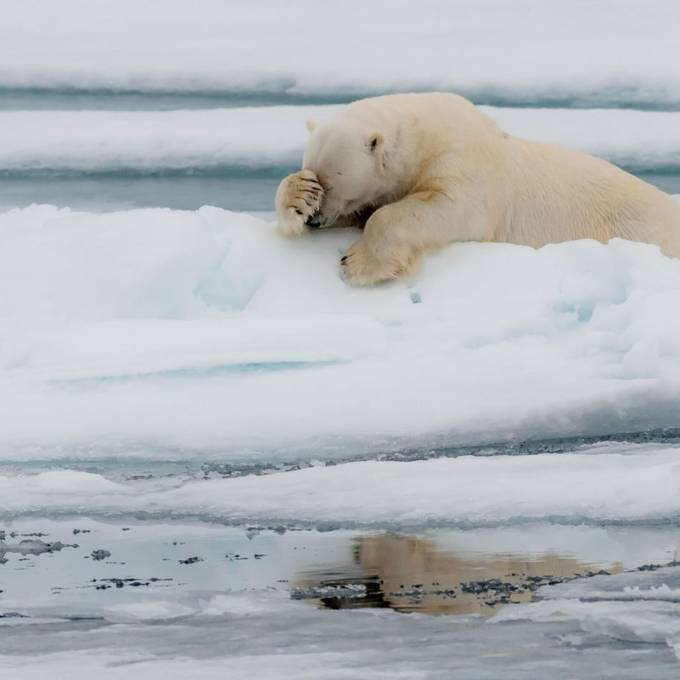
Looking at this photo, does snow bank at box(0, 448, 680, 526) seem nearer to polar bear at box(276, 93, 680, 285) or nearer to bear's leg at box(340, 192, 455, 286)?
bear's leg at box(340, 192, 455, 286)

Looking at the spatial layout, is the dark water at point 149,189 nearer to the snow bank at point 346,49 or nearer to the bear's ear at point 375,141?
the snow bank at point 346,49

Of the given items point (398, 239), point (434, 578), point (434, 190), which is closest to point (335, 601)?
point (434, 578)

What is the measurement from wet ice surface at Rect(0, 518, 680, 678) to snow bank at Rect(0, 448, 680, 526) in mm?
92

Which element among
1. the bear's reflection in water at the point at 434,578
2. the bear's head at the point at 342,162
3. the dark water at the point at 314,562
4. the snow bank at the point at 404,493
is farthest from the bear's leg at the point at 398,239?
the bear's reflection in water at the point at 434,578

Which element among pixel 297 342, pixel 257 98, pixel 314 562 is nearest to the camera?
pixel 314 562

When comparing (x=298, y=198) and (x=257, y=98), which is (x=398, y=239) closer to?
(x=298, y=198)

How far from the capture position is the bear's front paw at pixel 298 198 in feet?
17.1

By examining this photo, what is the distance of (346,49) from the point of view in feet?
29.2

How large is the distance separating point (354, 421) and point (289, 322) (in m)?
0.55

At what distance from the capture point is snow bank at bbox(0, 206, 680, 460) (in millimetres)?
4398

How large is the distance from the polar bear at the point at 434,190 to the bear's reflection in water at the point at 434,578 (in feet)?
6.56

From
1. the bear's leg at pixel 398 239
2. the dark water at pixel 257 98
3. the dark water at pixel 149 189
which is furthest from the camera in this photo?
the dark water at pixel 257 98

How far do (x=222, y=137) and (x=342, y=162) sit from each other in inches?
117

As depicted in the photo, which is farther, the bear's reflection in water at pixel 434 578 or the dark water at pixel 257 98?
the dark water at pixel 257 98
